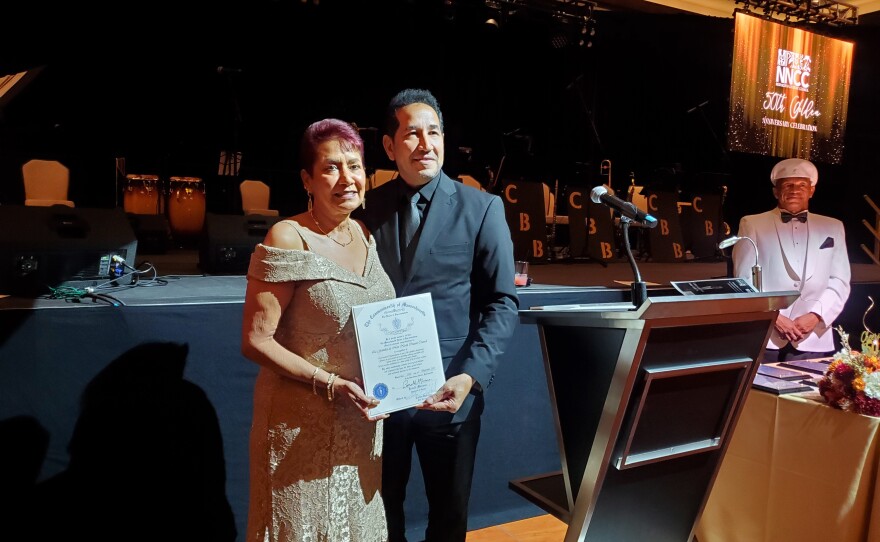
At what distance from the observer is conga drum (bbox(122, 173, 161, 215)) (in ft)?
25.4

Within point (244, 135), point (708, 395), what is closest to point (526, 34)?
point (244, 135)

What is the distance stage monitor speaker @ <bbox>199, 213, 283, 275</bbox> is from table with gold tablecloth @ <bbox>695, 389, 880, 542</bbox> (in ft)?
11.0

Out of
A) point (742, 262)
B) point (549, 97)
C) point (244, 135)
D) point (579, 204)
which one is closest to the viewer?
point (742, 262)

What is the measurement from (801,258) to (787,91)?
23.6 ft

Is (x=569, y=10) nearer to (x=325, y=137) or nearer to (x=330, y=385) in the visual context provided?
(x=325, y=137)

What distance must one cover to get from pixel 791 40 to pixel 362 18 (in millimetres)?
6423

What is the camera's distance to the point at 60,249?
303 centimetres

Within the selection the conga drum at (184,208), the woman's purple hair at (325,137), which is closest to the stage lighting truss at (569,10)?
the conga drum at (184,208)

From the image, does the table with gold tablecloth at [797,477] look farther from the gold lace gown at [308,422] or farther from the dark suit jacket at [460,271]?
the gold lace gown at [308,422]

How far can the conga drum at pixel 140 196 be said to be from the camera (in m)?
7.75

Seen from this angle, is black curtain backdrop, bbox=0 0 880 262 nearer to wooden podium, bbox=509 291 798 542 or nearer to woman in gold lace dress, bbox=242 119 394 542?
woman in gold lace dress, bbox=242 119 394 542

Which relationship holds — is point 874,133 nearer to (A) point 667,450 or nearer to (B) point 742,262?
(B) point 742,262

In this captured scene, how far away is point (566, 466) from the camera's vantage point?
5.72 ft

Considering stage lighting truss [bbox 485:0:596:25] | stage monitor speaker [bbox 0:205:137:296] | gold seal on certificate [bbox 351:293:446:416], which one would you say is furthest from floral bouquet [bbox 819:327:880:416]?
stage lighting truss [bbox 485:0:596:25]
